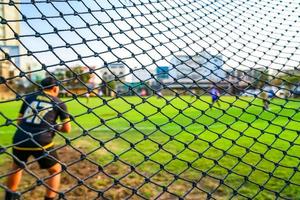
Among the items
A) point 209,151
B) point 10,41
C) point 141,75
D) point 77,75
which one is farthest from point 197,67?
point 209,151

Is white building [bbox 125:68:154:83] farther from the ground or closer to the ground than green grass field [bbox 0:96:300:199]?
farther from the ground

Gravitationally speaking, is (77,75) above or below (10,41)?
below

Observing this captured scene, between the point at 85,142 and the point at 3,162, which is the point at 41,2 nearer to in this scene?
the point at 3,162

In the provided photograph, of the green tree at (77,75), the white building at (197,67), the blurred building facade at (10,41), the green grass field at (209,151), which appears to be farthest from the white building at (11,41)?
the white building at (197,67)

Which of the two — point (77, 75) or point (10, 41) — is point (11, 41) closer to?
point (10, 41)

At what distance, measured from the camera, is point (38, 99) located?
10.8ft

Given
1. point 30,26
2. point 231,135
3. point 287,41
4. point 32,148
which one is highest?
point 30,26

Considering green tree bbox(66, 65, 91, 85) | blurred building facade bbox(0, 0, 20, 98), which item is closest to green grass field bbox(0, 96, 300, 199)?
green tree bbox(66, 65, 91, 85)

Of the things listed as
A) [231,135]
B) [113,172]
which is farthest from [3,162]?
[231,135]

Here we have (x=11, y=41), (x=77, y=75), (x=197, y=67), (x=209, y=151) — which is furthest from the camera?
(x=209, y=151)

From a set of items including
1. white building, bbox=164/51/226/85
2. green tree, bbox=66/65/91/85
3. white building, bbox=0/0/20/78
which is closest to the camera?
white building, bbox=0/0/20/78

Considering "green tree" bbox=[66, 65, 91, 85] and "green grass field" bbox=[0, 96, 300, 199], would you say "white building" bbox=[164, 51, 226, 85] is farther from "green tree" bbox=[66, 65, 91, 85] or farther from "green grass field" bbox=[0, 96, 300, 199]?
"green tree" bbox=[66, 65, 91, 85]

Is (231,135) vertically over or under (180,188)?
under

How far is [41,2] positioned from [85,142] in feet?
13.2
